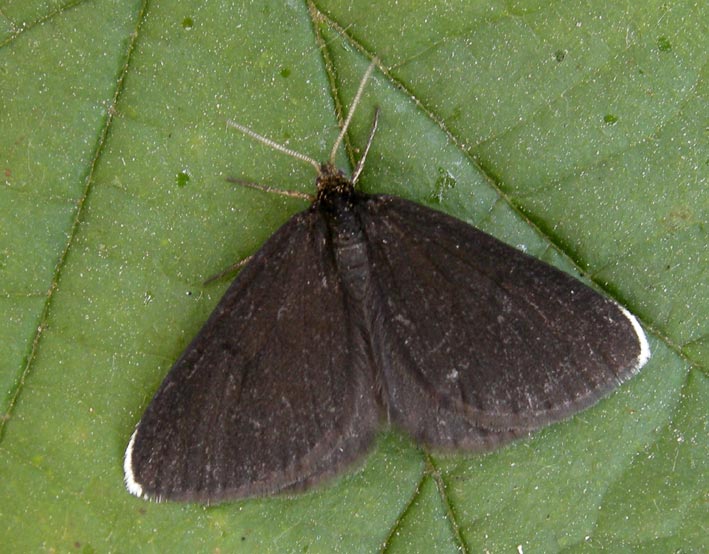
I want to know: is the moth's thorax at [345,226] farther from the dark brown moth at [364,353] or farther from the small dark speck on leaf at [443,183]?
the small dark speck on leaf at [443,183]

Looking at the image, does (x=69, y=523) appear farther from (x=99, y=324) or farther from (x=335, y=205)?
(x=335, y=205)

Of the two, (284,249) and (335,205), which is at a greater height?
(335,205)

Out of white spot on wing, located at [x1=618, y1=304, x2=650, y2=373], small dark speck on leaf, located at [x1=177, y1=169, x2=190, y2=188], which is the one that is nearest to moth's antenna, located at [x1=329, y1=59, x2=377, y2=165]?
small dark speck on leaf, located at [x1=177, y1=169, x2=190, y2=188]

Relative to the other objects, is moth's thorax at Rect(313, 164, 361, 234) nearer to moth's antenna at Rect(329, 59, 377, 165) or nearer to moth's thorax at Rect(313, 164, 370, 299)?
moth's thorax at Rect(313, 164, 370, 299)

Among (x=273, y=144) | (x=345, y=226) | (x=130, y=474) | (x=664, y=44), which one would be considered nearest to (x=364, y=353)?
(x=345, y=226)

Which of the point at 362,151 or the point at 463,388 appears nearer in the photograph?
the point at 463,388

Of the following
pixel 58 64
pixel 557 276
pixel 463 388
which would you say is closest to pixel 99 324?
pixel 58 64

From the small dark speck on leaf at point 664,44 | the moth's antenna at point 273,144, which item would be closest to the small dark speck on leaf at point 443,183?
the moth's antenna at point 273,144
